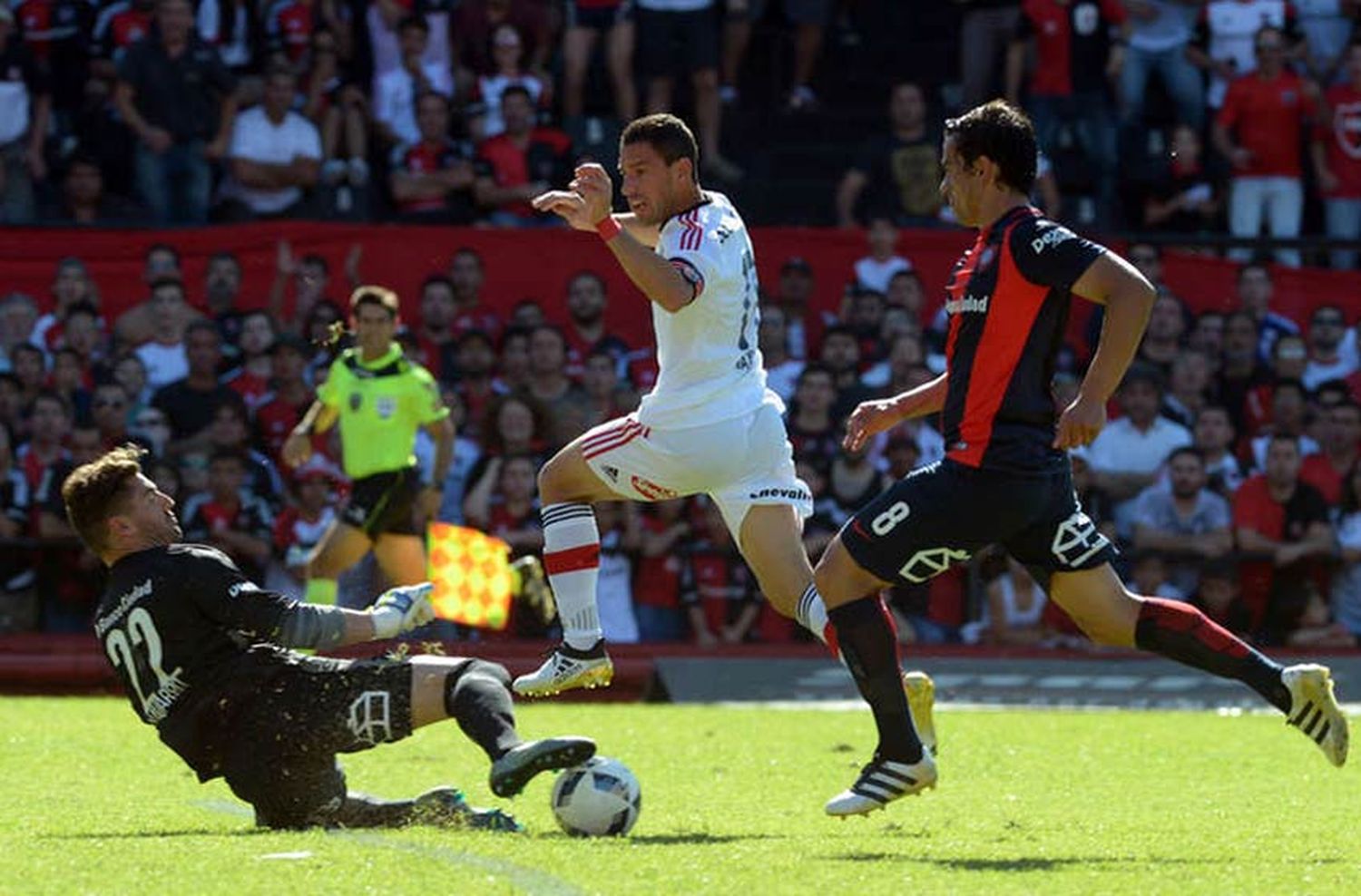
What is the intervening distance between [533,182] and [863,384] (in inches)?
118

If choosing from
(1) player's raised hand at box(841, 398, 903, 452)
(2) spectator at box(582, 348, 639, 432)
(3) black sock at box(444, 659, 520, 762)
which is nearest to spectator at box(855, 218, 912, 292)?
(2) spectator at box(582, 348, 639, 432)

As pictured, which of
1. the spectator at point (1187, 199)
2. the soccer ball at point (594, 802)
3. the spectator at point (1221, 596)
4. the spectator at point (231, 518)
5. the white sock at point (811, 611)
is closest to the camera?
the soccer ball at point (594, 802)

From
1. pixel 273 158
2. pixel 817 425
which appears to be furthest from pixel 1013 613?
pixel 273 158

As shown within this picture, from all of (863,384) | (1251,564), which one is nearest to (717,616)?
(863,384)

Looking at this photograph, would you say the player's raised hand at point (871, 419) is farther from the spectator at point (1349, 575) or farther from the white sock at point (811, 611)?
the spectator at point (1349, 575)

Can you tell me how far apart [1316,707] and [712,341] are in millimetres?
2321

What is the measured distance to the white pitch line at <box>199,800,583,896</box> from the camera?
257 inches

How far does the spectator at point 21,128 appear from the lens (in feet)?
60.6

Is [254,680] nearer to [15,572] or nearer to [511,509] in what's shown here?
[511,509]

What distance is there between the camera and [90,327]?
16.8 metres

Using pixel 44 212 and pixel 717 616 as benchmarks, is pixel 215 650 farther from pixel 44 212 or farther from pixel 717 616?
pixel 44 212

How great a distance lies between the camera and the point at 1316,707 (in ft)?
25.5

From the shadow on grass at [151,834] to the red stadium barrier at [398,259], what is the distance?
9.23 m

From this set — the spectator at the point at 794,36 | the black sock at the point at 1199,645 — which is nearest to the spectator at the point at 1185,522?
the spectator at the point at 794,36
